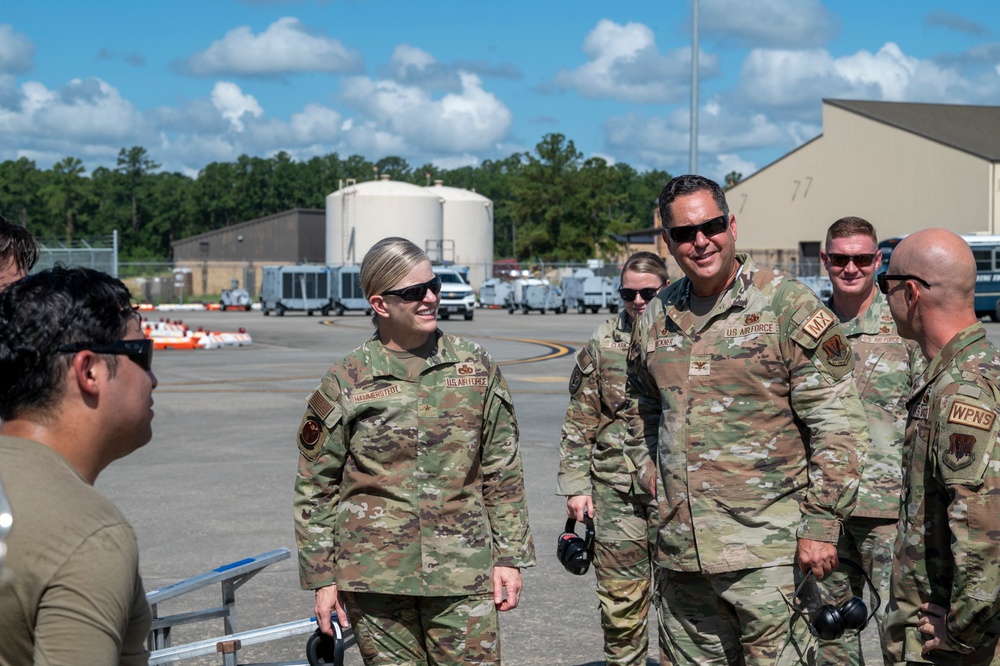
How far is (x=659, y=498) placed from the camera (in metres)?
4.11

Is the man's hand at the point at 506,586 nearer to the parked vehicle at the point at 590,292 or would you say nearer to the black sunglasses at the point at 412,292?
the black sunglasses at the point at 412,292

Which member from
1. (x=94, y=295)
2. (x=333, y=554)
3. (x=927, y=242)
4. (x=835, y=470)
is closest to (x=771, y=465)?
(x=835, y=470)

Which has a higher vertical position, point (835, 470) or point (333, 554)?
point (835, 470)

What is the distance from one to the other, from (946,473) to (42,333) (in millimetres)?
2249

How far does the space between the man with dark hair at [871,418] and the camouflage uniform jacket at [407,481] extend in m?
1.60

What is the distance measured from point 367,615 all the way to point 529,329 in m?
33.6

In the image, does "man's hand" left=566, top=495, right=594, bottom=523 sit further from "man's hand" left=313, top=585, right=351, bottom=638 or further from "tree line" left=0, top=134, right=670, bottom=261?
"tree line" left=0, top=134, right=670, bottom=261

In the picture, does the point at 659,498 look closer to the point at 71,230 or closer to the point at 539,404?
the point at 539,404

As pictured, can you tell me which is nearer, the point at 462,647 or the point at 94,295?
the point at 94,295

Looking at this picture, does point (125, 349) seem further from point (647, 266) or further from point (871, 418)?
point (647, 266)

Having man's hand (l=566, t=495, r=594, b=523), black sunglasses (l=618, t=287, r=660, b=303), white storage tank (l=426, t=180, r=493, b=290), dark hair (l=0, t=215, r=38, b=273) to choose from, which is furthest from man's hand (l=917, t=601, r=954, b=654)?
white storage tank (l=426, t=180, r=493, b=290)

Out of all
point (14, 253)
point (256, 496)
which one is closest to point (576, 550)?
point (14, 253)

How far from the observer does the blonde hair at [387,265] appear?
4.11 metres

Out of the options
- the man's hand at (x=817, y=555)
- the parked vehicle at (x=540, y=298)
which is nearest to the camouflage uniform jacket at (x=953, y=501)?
the man's hand at (x=817, y=555)
